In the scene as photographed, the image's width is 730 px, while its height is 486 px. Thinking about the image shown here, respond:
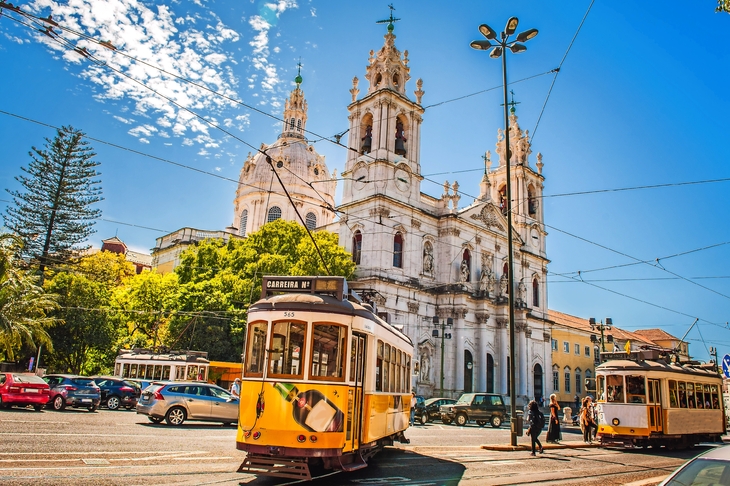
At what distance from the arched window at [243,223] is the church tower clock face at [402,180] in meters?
25.8

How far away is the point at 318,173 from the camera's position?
63281 millimetres

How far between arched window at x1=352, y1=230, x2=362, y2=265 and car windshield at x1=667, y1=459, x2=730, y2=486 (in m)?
33.4

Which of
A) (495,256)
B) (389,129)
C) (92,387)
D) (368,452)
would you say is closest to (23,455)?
(368,452)

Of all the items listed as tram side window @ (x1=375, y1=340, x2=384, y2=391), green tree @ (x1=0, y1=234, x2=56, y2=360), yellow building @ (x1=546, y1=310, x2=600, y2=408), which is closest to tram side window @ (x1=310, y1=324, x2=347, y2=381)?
tram side window @ (x1=375, y1=340, x2=384, y2=391)

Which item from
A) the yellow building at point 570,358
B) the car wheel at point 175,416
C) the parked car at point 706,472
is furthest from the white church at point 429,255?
the parked car at point 706,472

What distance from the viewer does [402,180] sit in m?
39.7

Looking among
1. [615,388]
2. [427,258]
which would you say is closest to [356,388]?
[615,388]

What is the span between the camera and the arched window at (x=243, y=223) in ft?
199

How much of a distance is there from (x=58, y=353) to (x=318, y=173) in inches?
1377

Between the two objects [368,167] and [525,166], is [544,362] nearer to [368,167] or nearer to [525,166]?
[525,166]

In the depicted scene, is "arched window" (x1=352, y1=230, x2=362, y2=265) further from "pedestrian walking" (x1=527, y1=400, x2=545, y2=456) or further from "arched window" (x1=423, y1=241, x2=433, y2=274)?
"pedestrian walking" (x1=527, y1=400, x2=545, y2=456)

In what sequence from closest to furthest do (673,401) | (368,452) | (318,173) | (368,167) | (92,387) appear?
(368,452), (673,401), (92,387), (368,167), (318,173)

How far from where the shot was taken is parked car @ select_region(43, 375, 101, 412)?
19312mm

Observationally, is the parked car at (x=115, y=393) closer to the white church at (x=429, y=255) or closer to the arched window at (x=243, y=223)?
the white church at (x=429, y=255)
